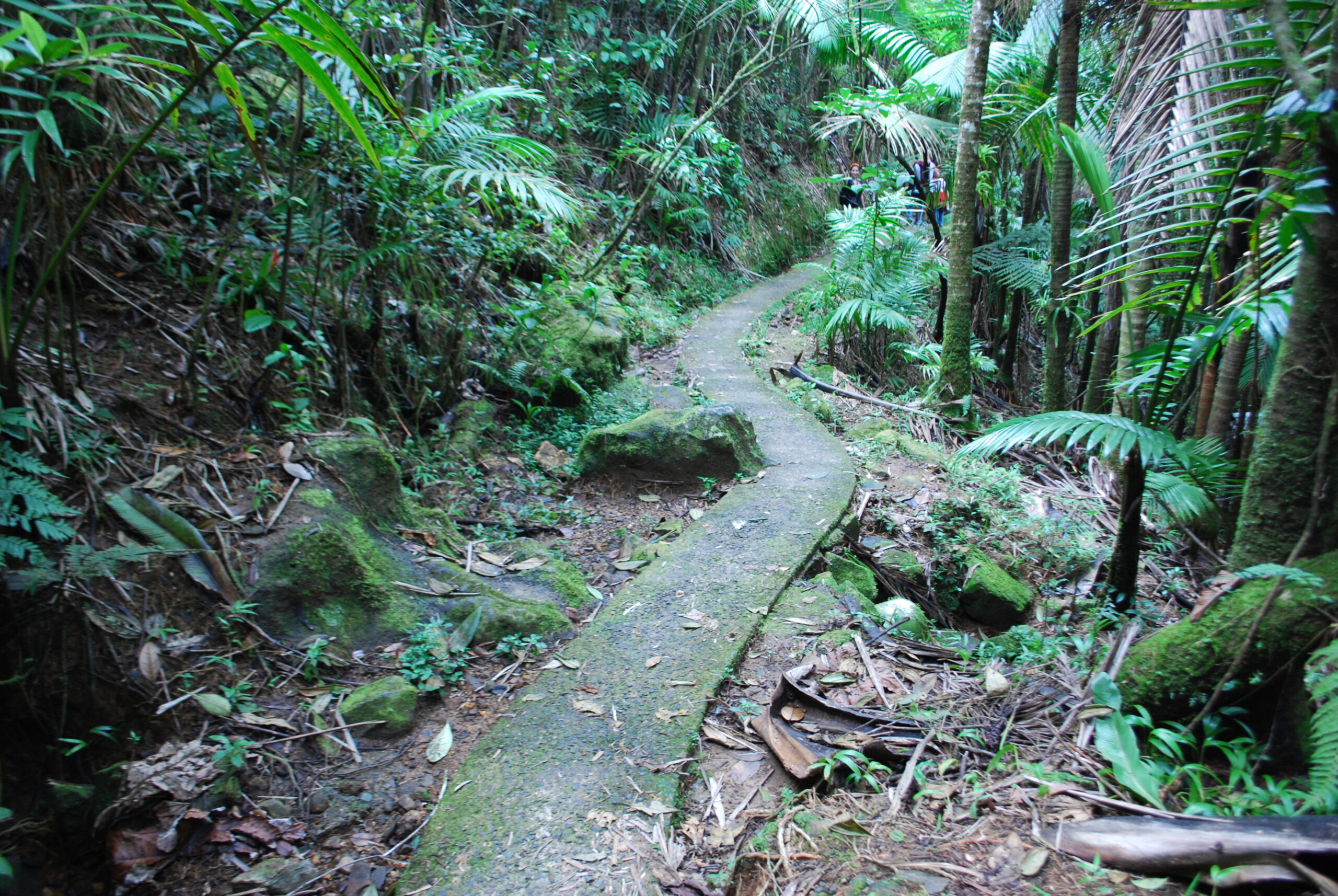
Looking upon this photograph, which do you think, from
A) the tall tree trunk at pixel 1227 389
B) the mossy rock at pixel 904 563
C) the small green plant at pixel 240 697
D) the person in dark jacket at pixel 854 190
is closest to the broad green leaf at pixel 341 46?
the small green plant at pixel 240 697

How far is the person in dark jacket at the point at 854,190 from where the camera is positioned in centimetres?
747

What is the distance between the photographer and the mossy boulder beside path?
2.71m

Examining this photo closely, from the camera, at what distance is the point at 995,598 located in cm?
370

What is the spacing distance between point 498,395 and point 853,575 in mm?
2783

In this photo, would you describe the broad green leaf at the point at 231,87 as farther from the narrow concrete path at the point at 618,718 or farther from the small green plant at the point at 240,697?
the narrow concrete path at the point at 618,718

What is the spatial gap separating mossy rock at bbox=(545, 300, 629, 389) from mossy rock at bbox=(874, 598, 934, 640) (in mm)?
2927

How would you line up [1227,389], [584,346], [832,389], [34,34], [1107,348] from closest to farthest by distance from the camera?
[34,34] < [1227,389] < [1107,348] < [584,346] < [832,389]

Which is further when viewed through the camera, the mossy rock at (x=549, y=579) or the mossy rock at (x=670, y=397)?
the mossy rock at (x=670, y=397)

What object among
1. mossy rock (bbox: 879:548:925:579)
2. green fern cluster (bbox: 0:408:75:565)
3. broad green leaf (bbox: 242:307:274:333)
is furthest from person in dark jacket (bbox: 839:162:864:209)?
green fern cluster (bbox: 0:408:75:565)

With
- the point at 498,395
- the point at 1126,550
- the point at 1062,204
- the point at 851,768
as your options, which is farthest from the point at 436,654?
the point at 1062,204

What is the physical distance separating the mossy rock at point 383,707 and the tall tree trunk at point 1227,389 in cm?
362

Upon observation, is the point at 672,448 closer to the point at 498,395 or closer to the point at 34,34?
the point at 498,395

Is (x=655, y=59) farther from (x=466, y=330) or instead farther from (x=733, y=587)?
(x=733, y=587)

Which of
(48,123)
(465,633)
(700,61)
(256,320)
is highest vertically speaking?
(700,61)
